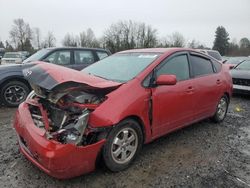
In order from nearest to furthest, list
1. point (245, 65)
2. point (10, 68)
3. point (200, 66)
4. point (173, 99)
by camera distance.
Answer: point (173, 99) → point (200, 66) → point (10, 68) → point (245, 65)

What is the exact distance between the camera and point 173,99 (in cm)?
450

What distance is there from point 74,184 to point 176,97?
2.07 m

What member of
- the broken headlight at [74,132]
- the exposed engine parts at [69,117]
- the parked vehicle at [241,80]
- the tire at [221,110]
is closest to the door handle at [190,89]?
the tire at [221,110]

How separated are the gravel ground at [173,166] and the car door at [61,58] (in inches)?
137

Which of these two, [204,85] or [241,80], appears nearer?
[204,85]

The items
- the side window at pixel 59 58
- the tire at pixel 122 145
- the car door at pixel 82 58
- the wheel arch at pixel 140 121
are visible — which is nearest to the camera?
the tire at pixel 122 145

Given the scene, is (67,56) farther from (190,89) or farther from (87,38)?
(87,38)

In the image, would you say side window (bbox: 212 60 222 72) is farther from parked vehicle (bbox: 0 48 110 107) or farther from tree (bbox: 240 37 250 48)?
tree (bbox: 240 37 250 48)

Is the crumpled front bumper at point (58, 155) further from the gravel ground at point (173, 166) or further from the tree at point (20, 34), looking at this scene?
the tree at point (20, 34)

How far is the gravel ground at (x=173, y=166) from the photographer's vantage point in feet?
11.7

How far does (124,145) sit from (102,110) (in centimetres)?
65

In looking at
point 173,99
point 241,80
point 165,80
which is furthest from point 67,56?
point 241,80

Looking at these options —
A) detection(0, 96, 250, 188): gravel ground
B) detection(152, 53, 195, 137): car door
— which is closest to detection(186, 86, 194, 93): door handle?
detection(152, 53, 195, 137): car door

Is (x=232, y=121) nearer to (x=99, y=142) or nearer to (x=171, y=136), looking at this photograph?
(x=171, y=136)
